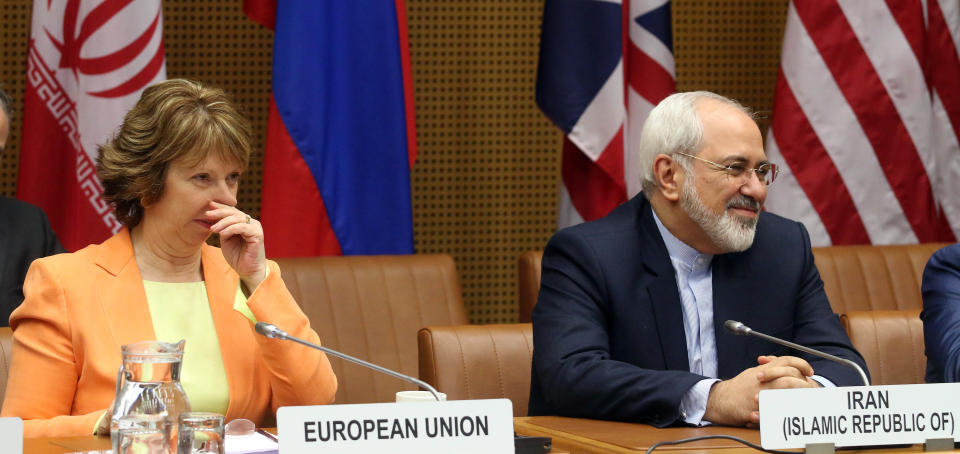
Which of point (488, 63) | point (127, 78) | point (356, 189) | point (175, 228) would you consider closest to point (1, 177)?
point (127, 78)

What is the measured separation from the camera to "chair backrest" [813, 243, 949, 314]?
4.21 meters

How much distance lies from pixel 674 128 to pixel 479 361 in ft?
2.43

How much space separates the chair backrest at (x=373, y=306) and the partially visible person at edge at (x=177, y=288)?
38.1 inches

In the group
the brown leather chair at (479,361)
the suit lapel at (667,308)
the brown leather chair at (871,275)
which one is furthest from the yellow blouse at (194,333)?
the brown leather chair at (871,275)

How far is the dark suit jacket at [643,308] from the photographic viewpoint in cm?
267

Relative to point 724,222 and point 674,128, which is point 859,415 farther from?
point 674,128

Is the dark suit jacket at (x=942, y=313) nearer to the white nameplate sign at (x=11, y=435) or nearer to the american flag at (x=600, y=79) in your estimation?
the american flag at (x=600, y=79)

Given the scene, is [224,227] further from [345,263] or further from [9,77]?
[9,77]

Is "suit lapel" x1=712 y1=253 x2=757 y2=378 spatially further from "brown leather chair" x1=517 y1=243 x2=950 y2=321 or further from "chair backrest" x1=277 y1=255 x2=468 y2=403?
"brown leather chair" x1=517 y1=243 x2=950 y2=321

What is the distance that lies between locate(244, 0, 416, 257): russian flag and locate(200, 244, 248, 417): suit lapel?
4.38ft

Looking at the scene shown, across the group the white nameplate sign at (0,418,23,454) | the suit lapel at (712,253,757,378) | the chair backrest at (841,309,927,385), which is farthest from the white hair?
the white nameplate sign at (0,418,23,454)

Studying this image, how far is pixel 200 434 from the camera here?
1794 millimetres

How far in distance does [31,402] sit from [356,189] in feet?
5.98

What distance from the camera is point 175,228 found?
2580 mm
